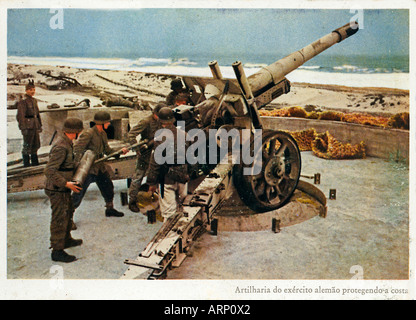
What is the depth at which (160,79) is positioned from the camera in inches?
231

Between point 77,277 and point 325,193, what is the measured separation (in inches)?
144

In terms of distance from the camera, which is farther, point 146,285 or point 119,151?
point 119,151

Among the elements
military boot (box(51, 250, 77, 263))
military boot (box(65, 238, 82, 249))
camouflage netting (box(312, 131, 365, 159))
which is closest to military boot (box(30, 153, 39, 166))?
military boot (box(65, 238, 82, 249))

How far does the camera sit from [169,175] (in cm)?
502

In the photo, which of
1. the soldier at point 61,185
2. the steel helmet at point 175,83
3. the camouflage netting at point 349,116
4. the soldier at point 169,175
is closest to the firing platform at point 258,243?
the soldier at point 61,185

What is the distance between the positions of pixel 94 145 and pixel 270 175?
2.36m

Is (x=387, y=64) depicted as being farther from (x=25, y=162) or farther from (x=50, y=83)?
(x=25, y=162)

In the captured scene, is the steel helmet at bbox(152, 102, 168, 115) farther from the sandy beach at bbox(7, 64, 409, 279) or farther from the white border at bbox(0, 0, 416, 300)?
the white border at bbox(0, 0, 416, 300)

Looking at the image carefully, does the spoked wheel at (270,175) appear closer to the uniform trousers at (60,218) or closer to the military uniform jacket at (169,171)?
the military uniform jacket at (169,171)

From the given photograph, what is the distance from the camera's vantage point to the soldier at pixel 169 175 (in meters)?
4.89

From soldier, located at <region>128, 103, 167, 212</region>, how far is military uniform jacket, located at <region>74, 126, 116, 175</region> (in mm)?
420

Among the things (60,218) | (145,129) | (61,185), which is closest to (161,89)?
(145,129)

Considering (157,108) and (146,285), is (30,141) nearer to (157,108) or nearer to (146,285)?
(157,108)

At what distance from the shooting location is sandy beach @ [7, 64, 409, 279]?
4656 mm
